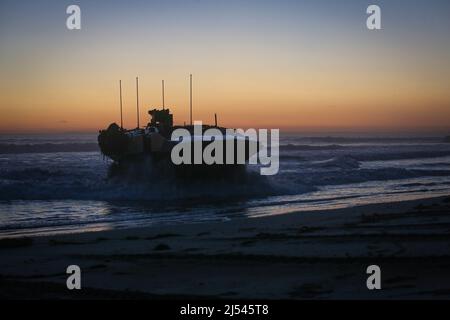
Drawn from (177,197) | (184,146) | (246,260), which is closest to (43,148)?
(184,146)

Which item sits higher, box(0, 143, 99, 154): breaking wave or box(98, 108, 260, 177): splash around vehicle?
box(98, 108, 260, 177): splash around vehicle

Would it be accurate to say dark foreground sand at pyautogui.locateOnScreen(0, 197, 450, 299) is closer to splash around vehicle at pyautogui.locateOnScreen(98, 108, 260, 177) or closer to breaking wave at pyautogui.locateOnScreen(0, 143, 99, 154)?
splash around vehicle at pyautogui.locateOnScreen(98, 108, 260, 177)

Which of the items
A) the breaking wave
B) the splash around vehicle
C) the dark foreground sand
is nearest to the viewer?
the dark foreground sand

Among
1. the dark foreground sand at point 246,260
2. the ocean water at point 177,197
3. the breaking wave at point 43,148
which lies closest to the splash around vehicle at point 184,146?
the ocean water at point 177,197

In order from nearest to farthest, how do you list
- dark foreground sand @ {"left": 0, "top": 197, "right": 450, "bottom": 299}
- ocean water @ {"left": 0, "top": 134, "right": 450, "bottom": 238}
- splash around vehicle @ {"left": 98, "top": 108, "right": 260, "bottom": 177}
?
dark foreground sand @ {"left": 0, "top": 197, "right": 450, "bottom": 299} < ocean water @ {"left": 0, "top": 134, "right": 450, "bottom": 238} < splash around vehicle @ {"left": 98, "top": 108, "right": 260, "bottom": 177}

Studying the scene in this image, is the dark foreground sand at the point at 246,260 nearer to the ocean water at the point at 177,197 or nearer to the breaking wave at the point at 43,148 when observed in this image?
the ocean water at the point at 177,197

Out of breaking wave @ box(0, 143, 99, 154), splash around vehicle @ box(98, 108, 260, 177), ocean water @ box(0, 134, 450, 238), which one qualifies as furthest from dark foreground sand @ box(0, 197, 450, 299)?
breaking wave @ box(0, 143, 99, 154)

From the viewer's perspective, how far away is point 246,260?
7.80 m

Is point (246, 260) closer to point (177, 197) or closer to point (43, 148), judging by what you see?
point (177, 197)

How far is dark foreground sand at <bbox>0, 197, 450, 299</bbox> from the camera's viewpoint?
6223 mm
